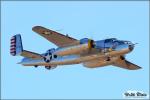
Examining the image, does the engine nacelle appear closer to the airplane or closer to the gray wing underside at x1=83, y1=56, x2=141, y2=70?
the airplane

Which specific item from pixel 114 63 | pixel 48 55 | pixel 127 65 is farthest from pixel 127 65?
pixel 48 55

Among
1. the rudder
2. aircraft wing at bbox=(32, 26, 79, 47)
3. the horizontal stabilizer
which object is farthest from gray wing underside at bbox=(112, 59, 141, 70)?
the rudder

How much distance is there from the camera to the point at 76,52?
5609cm

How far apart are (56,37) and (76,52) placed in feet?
9.57

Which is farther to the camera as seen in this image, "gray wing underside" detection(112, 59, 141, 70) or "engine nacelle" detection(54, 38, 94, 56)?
"gray wing underside" detection(112, 59, 141, 70)

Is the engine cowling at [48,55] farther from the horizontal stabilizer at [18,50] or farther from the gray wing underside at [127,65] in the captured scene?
the gray wing underside at [127,65]

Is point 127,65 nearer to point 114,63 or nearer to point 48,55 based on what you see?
point 114,63

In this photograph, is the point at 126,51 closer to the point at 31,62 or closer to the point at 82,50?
the point at 82,50

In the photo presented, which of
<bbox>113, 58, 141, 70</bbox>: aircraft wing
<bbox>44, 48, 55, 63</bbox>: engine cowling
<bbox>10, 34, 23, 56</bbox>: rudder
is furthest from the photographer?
<bbox>113, 58, 141, 70</bbox>: aircraft wing

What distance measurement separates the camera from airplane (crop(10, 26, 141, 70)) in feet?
183

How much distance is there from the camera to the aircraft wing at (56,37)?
57156 millimetres

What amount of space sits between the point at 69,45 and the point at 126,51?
5622 millimetres

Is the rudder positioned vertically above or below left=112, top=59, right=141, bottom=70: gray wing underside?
above

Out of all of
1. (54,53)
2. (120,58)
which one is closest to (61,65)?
(54,53)
